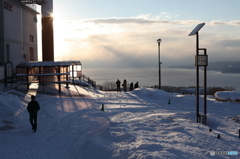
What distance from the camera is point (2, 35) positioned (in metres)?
27.8

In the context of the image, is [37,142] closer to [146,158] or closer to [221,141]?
[146,158]

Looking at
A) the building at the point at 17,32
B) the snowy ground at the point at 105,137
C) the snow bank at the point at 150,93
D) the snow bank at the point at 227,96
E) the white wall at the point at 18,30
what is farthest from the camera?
the white wall at the point at 18,30

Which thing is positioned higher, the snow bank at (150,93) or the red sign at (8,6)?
the red sign at (8,6)

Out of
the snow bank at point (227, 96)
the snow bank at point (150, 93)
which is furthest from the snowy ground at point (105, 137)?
the snow bank at point (150, 93)

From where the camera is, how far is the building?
28094 millimetres

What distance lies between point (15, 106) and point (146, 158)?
10507 millimetres

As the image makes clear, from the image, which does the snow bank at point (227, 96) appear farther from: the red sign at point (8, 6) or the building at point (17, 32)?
the red sign at point (8, 6)

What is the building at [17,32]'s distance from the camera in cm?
2809

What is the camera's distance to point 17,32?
31578 mm

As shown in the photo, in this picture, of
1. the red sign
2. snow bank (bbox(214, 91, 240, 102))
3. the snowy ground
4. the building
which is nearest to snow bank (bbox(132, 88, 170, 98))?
snow bank (bbox(214, 91, 240, 102))

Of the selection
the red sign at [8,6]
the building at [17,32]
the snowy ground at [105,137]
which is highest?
the red sign at [8,6]

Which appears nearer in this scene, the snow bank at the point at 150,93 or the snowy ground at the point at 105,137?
the snowy ground at the point at 105,137

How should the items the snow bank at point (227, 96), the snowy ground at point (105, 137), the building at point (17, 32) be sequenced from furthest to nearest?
the building at point (17, 32) < the snow bank at point (227, 96) < the snowy ground at point (105, 137)

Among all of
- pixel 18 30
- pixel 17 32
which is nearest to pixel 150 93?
pixel 17 32
